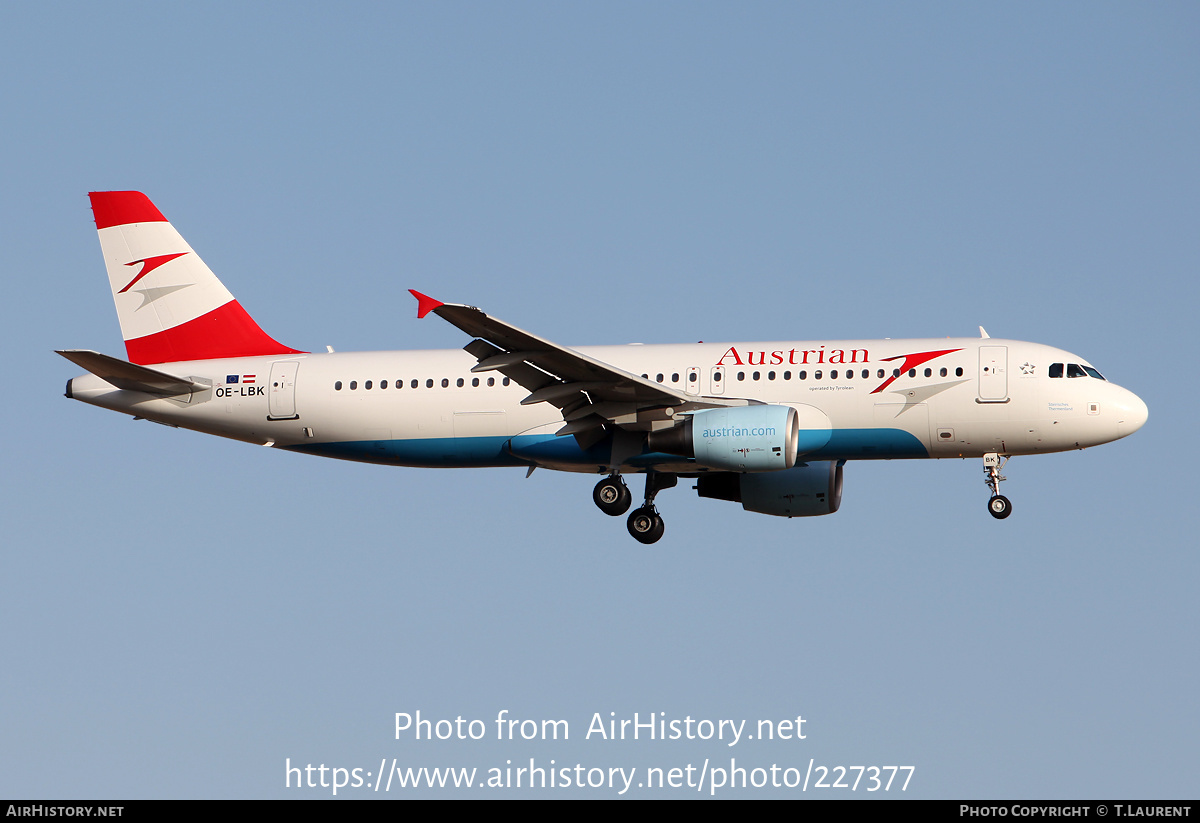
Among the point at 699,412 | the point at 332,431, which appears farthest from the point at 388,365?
the point at 699,412

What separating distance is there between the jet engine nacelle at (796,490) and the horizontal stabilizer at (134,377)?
1425 centimetres

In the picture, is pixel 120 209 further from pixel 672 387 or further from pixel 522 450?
pixel 672 387

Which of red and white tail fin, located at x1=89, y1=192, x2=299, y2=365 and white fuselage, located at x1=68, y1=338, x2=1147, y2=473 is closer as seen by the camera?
white fuselage, located at x1=68, y1=338, x2=1147, y2=473

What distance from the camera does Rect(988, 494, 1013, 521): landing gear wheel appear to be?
34844 mm

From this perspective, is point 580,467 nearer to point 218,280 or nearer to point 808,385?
point 808,385

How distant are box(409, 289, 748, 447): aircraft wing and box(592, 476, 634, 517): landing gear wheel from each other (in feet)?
4.39

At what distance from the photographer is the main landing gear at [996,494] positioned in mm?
34875

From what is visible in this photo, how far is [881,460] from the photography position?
3559 cm

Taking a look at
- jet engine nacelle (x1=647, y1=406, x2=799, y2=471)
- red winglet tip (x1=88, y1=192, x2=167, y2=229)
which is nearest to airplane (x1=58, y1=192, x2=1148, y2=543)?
jet engine nacelle (x1=647, y1=406, x2=799, y2=471)

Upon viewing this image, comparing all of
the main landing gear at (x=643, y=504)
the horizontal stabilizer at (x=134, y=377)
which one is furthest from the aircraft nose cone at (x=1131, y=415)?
the horizontal stabilizer at (x=134, y=377)

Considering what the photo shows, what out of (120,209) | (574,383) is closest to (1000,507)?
(574,383)

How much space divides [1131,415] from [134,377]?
2521cm

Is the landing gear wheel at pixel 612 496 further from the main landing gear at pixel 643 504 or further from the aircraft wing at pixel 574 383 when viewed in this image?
the aircraft wing at pixel 574 383

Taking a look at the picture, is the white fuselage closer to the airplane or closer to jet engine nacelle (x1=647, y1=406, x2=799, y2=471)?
the airplane
